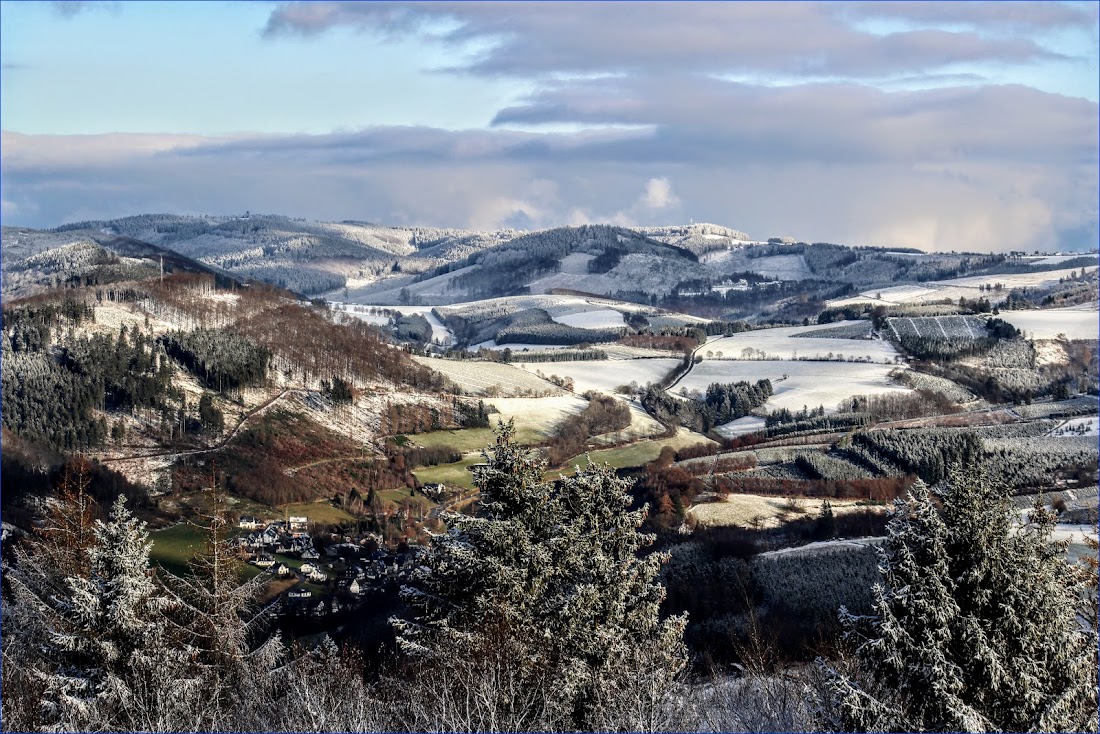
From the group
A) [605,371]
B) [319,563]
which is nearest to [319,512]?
[319,563]

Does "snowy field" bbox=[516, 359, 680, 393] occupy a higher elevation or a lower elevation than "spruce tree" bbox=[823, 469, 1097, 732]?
lower

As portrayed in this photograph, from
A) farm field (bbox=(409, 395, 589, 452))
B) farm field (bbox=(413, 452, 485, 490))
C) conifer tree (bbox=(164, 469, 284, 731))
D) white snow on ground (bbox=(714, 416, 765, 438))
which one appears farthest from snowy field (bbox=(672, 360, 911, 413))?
conifer tree (bbox=(164, 469, 284, 731))

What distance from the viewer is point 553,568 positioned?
31.0m

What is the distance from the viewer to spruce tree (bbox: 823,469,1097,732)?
24.4 m

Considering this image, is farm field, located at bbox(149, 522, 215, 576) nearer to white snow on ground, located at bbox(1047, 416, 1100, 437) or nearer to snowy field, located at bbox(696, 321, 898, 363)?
white snow on ground, located at bbox(1047, 416, 1100, 437)

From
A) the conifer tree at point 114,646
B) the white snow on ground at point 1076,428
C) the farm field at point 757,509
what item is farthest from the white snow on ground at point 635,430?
the conifer tree at point 114,646

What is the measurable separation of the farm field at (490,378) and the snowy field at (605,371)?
454cm

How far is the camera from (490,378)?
161 m

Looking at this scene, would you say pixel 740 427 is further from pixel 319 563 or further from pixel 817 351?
pixel 319 563

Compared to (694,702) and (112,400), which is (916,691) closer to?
(694,702)

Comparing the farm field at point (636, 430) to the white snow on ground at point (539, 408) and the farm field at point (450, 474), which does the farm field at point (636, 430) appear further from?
the farm field at point (450, 474)

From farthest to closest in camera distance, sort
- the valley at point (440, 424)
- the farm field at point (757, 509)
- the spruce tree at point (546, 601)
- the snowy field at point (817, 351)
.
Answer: the snowy field at point (817, 351) → the farm field at point (757, 509) → the valley at point (440, 424) → the spruce tree at point (546, 601)

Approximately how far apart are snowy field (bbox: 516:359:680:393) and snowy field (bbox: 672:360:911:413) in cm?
586

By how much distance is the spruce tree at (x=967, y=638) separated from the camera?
24.4 metres
